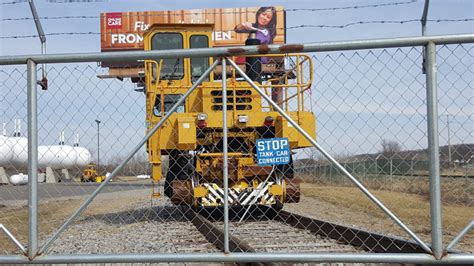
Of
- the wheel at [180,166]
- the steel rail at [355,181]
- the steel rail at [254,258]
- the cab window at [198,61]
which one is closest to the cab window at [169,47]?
the cab window at [198,61]

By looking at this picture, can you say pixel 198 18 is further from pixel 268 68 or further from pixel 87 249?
pixel 87 249

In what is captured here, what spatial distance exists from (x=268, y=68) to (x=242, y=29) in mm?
27507

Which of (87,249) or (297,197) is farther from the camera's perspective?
(297,197)

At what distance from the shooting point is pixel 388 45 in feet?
11.8

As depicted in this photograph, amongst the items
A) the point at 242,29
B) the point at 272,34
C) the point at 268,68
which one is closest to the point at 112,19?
the point at 242,29

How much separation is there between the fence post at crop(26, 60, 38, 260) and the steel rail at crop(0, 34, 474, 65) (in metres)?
0.14

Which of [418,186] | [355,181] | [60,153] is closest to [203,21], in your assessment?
[418,186]

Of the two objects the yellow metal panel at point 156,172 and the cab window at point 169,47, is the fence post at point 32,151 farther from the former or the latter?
the cab window at point 169,47

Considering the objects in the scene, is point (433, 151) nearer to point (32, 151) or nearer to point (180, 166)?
point (32, 151)

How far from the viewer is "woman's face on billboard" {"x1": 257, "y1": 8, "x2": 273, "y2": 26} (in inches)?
1583

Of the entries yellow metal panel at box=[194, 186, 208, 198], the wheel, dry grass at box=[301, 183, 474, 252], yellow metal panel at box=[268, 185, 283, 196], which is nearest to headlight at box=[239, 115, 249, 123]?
the wheel

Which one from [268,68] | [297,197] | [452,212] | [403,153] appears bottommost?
[452,212]

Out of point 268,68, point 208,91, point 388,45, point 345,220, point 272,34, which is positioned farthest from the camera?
point 272,34

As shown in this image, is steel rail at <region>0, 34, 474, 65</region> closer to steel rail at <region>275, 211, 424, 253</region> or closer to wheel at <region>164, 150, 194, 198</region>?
steel rail at <region>275, 211, 424, 253</region>
